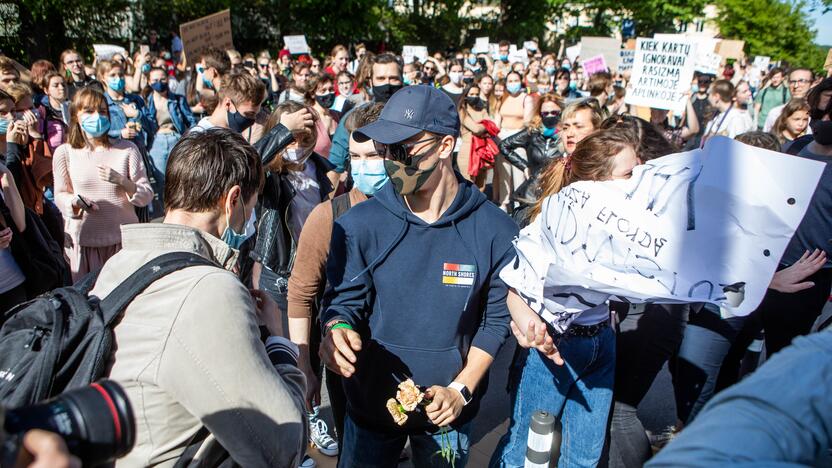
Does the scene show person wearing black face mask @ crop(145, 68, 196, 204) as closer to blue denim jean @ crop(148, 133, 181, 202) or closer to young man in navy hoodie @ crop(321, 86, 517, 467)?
blue denim jean @ crop(148, 133, 181, 202)

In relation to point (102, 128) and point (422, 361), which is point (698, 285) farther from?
point (102, 128)

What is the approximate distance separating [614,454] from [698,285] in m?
1.79

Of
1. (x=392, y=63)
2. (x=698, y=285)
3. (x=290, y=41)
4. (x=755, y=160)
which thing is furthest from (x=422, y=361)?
(x=290, y=41)

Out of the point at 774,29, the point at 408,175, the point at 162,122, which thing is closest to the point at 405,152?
the point at 408,175

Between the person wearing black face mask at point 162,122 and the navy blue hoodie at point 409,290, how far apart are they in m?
4.52

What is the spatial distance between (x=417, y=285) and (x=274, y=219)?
1.36 meters

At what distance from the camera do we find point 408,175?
2.28 metres

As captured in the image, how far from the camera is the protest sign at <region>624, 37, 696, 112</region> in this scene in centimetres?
693

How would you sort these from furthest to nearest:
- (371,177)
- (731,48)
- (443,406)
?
(731,48)
(371,177)
(443,406)

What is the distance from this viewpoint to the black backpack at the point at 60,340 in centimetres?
142

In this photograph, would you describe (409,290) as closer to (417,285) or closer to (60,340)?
(417,285)

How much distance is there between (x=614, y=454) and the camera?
10.9ft

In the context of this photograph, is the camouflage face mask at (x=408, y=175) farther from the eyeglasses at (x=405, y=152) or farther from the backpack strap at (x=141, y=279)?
the backpack strap at (x=141, y=279)

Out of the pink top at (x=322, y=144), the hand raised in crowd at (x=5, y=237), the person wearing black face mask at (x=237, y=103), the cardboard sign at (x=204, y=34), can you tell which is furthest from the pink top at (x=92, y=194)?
the cardboard sign at (x=204, y=34)
